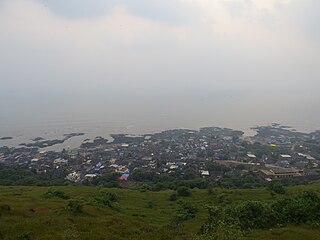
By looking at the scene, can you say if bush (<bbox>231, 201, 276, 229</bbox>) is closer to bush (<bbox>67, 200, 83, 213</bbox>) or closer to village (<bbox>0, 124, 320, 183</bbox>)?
bush (<bbox>67, 200, 83, 213</bbox>)

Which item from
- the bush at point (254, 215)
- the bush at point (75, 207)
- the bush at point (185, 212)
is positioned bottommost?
the bush at point (185, 212)

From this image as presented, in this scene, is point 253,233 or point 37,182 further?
point 37,182

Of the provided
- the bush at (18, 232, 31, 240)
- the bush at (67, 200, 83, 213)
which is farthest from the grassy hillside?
the bush at (67, 200, 83, 213)

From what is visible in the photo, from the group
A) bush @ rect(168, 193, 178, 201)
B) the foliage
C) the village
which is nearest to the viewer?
the foliage

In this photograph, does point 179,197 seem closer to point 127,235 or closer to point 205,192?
point 205,192

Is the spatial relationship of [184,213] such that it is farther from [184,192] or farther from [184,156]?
[184,156]

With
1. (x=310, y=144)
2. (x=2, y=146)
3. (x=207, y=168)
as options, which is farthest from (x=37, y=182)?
(x=310, y=144)

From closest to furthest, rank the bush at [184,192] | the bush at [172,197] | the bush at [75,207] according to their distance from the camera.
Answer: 1. the bush at [75,207]
2. the bush at [172,197]
3. the bush at [184,192]

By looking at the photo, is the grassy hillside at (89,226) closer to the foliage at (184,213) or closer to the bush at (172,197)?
the foliage at (184,213)

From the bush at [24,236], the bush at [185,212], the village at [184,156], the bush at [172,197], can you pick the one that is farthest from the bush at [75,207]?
the village at [184,156]
